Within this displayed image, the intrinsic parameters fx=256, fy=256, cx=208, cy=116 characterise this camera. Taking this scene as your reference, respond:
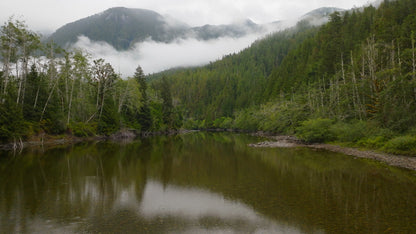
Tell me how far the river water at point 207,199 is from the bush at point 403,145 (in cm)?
413

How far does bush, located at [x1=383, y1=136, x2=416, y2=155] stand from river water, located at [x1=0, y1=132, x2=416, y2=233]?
4135 millimetres

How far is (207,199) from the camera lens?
13.8 meters

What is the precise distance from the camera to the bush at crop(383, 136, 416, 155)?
23.7 meters

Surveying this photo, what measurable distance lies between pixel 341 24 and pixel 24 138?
85.7m

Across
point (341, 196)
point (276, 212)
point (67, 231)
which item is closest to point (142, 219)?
point (67, 231)

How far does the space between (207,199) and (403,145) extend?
21560 millimetres

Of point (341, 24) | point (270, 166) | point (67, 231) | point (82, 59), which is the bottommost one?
point (270, 166)

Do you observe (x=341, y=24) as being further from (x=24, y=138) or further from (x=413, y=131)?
(x=24, y=138)

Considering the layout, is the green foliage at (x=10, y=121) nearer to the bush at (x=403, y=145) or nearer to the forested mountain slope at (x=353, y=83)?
the forested mountain slope at (x=353, y=83)

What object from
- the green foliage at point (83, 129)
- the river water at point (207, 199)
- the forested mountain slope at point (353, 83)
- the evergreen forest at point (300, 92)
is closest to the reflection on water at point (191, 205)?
the river water at point (207, 199)

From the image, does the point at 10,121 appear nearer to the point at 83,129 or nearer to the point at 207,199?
the point at 83,129

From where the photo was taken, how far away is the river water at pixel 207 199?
10.0 meters

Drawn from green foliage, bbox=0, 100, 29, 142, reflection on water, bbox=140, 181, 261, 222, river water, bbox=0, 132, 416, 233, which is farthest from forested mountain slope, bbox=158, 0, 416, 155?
green foliage, bbox=0, 100, 29, 142

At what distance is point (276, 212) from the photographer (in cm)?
1163
